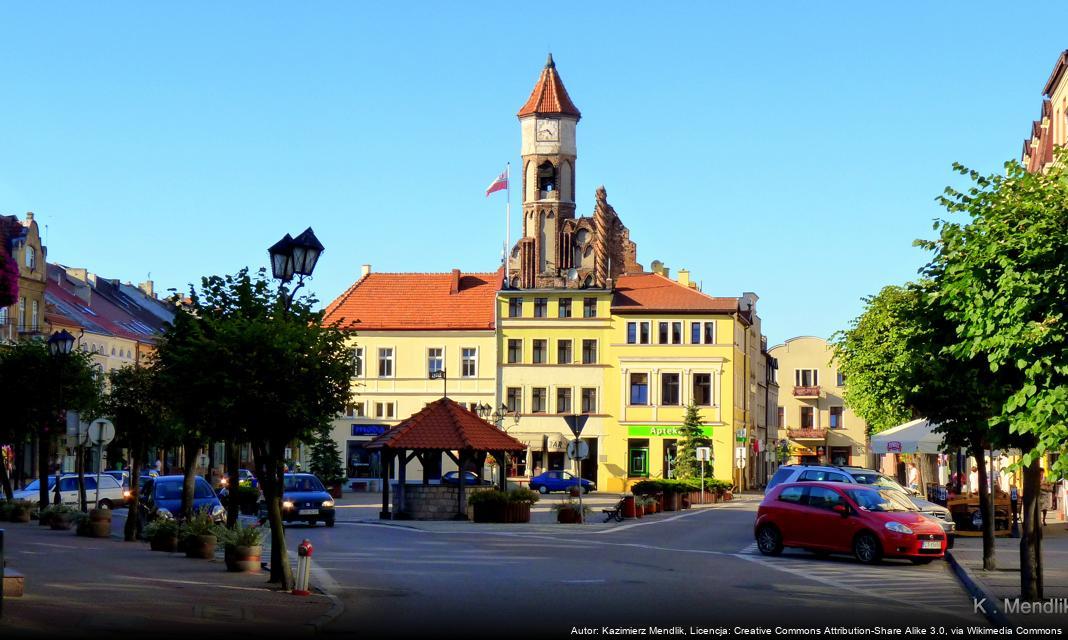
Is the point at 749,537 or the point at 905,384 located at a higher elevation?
the point at 905,384

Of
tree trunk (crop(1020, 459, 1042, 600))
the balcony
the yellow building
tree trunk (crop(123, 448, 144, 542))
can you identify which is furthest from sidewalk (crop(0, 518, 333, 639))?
the balcony

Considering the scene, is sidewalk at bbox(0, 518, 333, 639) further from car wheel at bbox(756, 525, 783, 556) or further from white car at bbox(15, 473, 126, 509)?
white car at bbox(15, 473, 126, 509)

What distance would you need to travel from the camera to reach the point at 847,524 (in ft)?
93.1

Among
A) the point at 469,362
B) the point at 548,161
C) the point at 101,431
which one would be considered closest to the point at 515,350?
the point at 469,362

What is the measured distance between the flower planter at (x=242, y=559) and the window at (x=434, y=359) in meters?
65.9

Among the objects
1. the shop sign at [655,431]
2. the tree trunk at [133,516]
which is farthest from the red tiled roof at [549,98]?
the tree trunk at [133,516]

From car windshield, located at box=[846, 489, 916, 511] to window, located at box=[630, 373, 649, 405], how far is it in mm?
56131

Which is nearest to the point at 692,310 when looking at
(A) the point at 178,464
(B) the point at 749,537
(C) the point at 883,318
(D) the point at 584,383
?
(D) the point at 584,383

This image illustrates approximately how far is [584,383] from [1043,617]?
6888 cm

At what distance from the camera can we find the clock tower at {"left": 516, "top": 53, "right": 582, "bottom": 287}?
91.2 m

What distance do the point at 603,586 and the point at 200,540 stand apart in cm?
747

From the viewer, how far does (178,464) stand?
96062mm

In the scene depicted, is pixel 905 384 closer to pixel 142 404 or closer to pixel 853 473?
pixel 853 473

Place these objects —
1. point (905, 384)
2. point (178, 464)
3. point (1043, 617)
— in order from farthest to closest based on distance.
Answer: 1. point (178, 464)
2. point (905, 384)
3. point (1043, 617)
